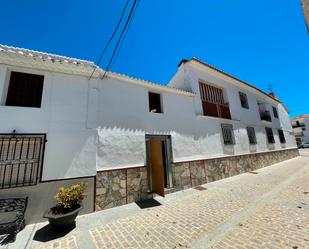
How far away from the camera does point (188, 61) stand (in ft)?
34.1

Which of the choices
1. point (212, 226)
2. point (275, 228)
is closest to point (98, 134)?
point (212, 226)

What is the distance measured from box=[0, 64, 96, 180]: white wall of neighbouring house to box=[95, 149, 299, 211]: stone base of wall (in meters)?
0.80

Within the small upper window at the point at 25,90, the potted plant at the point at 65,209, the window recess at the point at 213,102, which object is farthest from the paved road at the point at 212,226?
the window recess at the point at 213,102

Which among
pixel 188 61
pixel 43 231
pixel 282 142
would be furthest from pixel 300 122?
pixel 43 231

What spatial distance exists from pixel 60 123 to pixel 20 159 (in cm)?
151

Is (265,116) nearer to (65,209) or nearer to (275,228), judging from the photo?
(275,228)

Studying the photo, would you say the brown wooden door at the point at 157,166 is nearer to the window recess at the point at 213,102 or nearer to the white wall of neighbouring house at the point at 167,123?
the white wall of neighbouring house at the point at 167,123

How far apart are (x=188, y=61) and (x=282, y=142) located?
15661 millimetres

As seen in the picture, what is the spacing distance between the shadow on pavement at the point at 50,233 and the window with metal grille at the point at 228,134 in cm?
978

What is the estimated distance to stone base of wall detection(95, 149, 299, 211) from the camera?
5.66 m

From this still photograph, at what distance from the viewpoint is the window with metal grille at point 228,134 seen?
10828 millimetres

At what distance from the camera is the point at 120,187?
5.98 m

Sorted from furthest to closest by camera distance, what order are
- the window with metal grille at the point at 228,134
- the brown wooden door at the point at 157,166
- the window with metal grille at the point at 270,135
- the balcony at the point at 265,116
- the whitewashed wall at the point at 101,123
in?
the balcony at the point at 265,116
the window with metal grille at the point at 270,135
the window with metal grille at the point at 228,134
the brown wooden door at the point at 157,166
the whitewashed wall at the point at 101,123

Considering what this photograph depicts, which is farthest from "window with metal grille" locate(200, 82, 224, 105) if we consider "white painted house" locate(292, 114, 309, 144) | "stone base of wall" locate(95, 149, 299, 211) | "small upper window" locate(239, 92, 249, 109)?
"white painted house" locate(292, 114, 309, 144)
